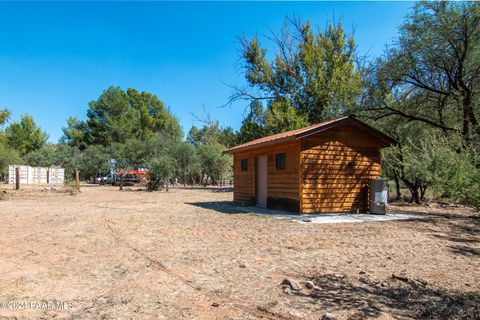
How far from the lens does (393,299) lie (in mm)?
3676

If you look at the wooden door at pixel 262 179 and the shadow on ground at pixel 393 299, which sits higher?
the wooden door at pixel 262 179

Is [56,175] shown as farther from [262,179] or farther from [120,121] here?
[262,179]

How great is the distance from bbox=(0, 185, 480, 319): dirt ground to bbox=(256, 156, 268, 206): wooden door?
5167 millimetres

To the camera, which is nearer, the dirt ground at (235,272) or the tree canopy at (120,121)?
the dirt ground at (235,272)

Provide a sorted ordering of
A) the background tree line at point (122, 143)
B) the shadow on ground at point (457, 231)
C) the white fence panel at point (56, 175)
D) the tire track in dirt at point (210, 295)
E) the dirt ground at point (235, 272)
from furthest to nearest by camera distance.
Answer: the white fence panel at point (56, 175) → the background tree line at point (122, 143) → the shadow on ground at point (457, 231) → the dirt ground at point (235, 272) → the tire track in dirt at point (210, 295)

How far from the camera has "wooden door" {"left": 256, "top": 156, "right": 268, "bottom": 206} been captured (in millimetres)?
13461

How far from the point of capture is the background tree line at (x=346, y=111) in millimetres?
10516

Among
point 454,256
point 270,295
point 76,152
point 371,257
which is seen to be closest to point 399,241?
point 454,256

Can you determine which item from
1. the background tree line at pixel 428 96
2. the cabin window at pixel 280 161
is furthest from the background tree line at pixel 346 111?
the cabin window at pixel 280 161

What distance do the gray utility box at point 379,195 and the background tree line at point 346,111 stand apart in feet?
3.87

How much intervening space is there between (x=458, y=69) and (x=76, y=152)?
41.1 m

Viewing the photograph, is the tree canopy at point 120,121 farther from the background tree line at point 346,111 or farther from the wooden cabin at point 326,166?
the wooden cabin at point 326,166

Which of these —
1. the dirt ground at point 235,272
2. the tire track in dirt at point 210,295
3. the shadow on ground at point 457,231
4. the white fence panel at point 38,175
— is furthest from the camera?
the white fence panel at point 38,175

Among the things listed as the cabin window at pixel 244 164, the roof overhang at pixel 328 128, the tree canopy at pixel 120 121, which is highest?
the tree canopy at pixel 120 121
